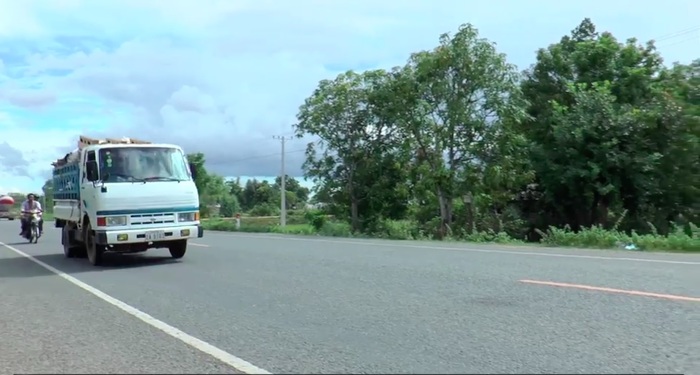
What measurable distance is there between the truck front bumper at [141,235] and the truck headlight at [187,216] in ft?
0.49

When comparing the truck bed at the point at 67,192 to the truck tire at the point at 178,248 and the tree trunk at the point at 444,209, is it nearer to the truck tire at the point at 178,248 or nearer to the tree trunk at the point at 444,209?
the truck tire at the point at 178,248

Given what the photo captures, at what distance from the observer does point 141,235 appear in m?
12.9

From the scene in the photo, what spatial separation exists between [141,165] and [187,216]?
137cm

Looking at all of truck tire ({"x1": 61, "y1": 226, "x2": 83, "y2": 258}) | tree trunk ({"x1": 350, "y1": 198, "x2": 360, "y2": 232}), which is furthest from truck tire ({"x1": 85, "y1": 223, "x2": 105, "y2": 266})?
tree trunk ({"x1": 350, "y1": 198, "x2": 360, "y2": 232})

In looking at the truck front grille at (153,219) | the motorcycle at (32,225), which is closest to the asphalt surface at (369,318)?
the truck front grille at (153,219)

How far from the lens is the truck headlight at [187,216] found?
13.4 meters

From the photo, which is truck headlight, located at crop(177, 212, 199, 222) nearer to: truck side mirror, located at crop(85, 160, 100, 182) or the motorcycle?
truck side mirror, located at crop(85, 160, 100, 182)

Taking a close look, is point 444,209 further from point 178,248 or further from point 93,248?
point 93,248

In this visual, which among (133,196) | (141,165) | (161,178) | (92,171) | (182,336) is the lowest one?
(182,336)

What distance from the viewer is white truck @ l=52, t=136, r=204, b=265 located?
→ 12.8m

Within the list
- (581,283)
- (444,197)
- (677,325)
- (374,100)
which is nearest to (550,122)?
(444,197)

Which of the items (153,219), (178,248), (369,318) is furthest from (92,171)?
(369,318)

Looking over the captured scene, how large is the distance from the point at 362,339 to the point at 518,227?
25.7 meters

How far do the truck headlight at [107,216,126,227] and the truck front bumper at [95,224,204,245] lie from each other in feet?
0.43
